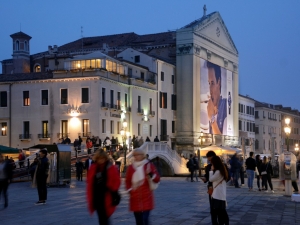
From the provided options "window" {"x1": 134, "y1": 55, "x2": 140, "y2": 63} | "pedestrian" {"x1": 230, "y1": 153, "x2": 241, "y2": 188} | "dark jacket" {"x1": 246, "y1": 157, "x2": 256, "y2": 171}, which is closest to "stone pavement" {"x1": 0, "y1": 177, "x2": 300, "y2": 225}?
"dark jacket" {"x1": 246, "y1": 157, "x2": 256, "y2": 171}

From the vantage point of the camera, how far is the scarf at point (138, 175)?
7984mm

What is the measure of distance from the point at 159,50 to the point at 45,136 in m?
18.2

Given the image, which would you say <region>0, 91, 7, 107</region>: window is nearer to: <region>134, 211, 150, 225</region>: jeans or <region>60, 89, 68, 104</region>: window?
<region>60, 89, 68, 104</region>: window

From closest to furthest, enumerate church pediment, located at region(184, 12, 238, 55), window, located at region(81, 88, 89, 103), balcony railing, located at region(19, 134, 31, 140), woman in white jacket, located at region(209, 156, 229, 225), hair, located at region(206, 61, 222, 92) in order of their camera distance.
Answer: woman in white jacket, located at region(209, 156, 229, 225)
window, located at region(81, 88, 89, 103)
balcony railing, located at region(19, 134, 31, 140)
church pediment, located at region(184, 12, 238, 55)
hair, located at region(206, 61, 222, 92)

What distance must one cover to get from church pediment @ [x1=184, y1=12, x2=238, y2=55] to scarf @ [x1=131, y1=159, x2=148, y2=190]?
45727 mm

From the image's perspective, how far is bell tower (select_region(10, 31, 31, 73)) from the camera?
181 feet

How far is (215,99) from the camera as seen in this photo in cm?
5738

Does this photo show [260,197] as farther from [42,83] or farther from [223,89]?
[223,89]

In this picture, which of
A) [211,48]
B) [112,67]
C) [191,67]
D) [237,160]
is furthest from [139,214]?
[211,48]

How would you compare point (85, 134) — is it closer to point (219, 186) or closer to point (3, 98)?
point (3, 98)

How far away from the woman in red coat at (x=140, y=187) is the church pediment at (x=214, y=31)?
4572 cm

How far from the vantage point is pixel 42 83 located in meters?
→ 42.1

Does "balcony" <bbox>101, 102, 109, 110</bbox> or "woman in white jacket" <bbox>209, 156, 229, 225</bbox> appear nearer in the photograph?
"woman in white jacket" <bbox>209, 156, 229, 225</bbox>

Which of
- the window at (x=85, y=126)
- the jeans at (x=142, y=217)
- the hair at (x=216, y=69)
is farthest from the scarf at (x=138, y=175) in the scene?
the hair at (x=216, y=69)
